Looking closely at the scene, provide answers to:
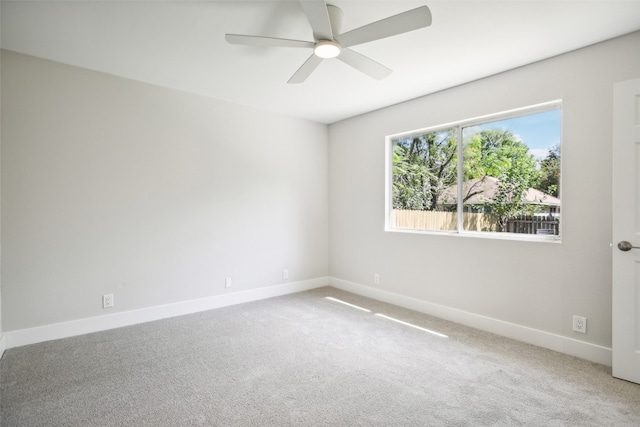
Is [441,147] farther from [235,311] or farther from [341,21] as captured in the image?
[235,311]

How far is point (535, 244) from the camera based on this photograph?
2832 mm

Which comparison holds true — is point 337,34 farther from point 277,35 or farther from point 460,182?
point 460,182

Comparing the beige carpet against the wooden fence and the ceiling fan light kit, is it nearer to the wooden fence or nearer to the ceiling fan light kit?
the wooden fence

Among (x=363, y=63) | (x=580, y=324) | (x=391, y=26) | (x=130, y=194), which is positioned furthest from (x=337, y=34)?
(x=580, y=324)

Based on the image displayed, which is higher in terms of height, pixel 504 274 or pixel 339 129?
pixel 339 129

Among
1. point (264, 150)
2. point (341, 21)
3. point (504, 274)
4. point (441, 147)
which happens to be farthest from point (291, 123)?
point (504, 274)

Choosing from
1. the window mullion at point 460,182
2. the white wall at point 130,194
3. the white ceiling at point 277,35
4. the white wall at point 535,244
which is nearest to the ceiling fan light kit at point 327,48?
the white ceiling at point 277,35

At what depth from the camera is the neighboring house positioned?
2857 millimetres

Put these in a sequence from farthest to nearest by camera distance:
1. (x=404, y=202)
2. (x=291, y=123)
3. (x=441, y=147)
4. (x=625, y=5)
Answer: (x=291, y=123) < (x=404, y=202) < (x=441, y=147) < (x=625, y=5)

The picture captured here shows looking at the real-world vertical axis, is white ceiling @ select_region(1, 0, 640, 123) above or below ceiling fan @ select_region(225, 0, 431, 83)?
above

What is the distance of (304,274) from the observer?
15.5ft

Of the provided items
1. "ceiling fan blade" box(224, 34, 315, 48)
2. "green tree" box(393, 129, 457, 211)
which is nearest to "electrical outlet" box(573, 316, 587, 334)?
"green tree" box(393, 129, 457, 211)

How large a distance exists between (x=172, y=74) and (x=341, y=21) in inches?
72.3

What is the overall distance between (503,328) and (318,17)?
3.05 meters
